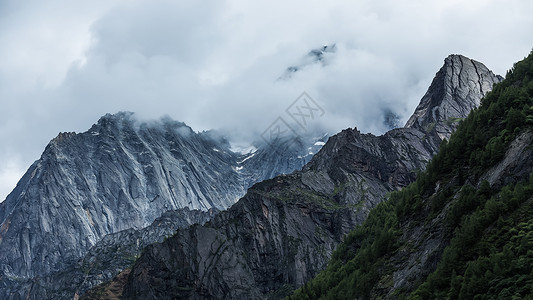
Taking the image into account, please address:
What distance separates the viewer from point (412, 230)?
136000 millimetres

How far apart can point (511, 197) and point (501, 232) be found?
746 centimetres

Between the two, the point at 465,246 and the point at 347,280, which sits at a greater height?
the point at 347,280

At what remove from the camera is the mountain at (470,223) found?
8962 cm

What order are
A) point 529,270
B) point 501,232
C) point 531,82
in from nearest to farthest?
point 529,270 → point 501,232 → point 531,82

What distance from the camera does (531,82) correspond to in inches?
5340

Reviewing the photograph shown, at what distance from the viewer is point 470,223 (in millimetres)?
102938

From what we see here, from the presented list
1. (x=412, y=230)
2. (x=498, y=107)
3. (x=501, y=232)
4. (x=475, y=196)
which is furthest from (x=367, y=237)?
(x=501, y=232)

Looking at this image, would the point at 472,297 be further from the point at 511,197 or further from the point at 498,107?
the point at 498,107

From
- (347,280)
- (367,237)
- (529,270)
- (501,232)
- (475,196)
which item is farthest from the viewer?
(367,237)

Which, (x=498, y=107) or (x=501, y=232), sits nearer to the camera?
(x=501, y=232)

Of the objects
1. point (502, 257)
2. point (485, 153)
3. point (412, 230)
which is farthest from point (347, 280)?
point (502, 257)

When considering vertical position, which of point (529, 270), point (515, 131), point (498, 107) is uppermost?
point (498, 107)

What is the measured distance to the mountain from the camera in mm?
89625

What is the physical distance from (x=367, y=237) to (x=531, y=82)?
218 ft
